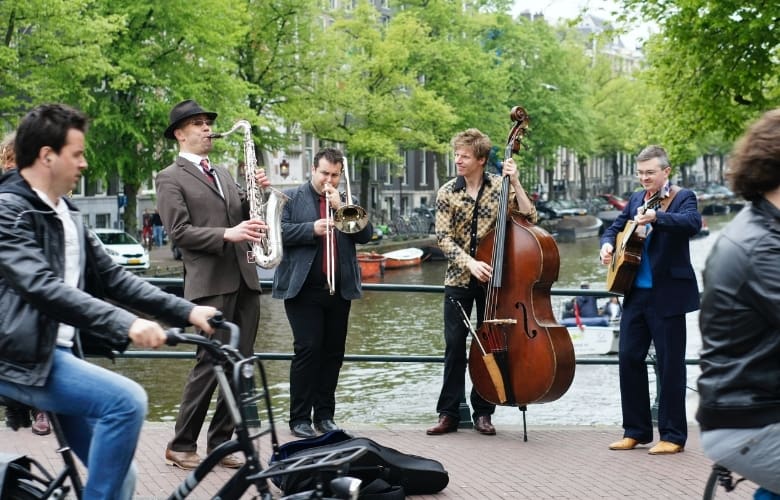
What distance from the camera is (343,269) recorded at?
24.7 ft

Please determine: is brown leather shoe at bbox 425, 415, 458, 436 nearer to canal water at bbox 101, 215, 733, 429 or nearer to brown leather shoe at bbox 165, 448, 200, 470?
canal water at bbox 101, 215, 733, 429

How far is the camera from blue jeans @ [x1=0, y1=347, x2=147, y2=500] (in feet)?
13.0

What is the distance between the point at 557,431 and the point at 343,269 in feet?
6.12

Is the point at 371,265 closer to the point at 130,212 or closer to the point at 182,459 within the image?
the point at 130,212

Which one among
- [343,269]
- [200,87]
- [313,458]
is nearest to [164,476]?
[343,269]

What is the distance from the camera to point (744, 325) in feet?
11.7

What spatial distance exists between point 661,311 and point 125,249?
81.6 ft

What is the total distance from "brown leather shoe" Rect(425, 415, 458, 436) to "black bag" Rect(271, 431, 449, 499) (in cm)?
161

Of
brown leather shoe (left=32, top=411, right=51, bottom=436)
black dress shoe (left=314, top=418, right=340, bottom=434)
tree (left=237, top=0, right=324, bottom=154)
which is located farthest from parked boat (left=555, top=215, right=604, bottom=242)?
brown leather shoe (left=32, top=411, right=51, bottom=436)

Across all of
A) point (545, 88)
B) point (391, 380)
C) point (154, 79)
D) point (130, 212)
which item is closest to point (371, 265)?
point (130, 212)

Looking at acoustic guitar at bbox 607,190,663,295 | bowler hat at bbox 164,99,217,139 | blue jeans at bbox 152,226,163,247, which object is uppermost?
bowler hat at bbox 164,99,217,139

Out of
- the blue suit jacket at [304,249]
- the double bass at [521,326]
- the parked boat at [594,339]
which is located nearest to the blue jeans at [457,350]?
the double bass at [521,326]

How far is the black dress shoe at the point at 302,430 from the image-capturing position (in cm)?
746

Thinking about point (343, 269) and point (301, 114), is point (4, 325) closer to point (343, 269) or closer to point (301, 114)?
point (343, 269)
